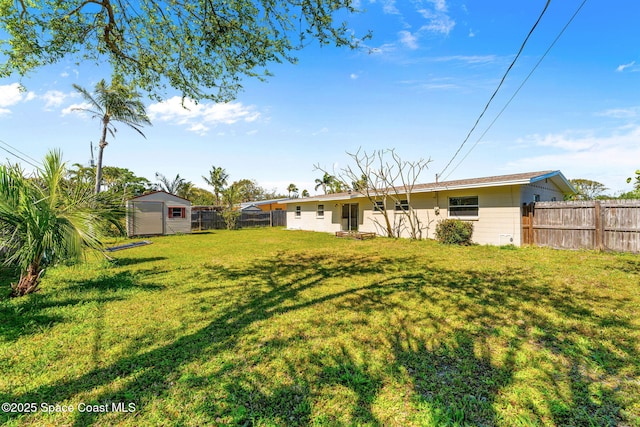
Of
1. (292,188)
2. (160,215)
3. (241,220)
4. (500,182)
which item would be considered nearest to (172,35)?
(500,182)

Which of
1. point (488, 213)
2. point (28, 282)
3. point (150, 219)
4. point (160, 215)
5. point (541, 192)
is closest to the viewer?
point (28, 282)

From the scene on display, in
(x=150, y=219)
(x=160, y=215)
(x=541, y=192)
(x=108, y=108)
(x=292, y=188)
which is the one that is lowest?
(x=150, y=219)

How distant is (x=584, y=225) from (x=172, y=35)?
13.2m

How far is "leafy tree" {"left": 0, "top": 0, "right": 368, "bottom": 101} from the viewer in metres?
4.79

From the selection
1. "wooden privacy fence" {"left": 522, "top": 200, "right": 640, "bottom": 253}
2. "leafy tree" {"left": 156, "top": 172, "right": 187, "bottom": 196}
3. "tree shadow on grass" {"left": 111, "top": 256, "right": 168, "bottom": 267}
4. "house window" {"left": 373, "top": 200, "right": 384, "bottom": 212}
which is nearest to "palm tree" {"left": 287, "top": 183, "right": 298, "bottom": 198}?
"leafy tree" {"left": 156, "top": 172, "right": 187, "bottom": 196}

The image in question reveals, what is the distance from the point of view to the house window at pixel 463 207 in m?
11.5

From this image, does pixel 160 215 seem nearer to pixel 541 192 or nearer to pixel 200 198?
pixel 541 192

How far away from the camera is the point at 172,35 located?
17.8ft

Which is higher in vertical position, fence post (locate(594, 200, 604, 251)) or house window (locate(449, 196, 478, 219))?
house window (locate(449, 196, 478, 219))

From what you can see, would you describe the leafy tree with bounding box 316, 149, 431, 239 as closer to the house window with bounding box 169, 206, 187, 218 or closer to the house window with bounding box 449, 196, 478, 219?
the house window with bounding box 449, 196, 478, 219

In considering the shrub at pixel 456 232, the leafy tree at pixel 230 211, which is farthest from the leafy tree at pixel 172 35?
the leafy tree at pixel 230 211

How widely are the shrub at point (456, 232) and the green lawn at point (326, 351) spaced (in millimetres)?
5227

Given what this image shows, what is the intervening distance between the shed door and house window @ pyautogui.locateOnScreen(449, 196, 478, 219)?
686 inches

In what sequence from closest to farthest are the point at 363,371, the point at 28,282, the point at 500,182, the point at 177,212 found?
the point at 363,371
the point at 28,282
the point at 500,182
the point at 177,212
